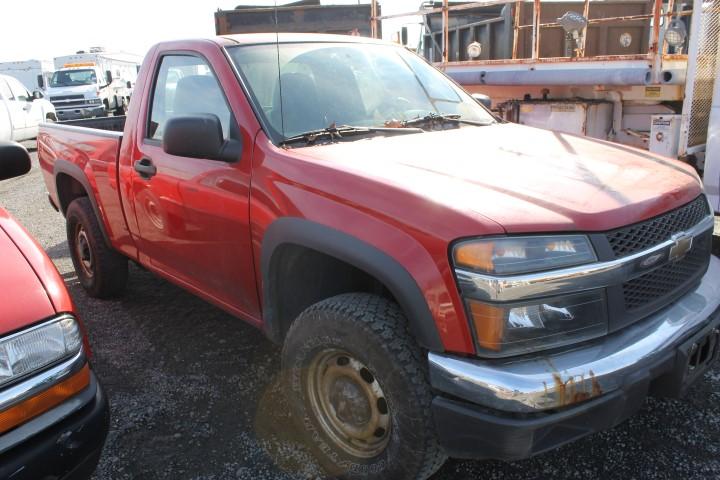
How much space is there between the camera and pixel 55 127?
4652 mm

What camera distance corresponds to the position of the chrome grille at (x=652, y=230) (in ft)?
6.39

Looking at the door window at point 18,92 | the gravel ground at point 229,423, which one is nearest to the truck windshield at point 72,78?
the door window at point 18,92

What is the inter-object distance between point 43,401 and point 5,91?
14749 mm

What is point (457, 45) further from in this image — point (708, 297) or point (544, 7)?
point (708, 297)

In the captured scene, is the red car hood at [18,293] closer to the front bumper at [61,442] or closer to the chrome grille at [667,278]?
the front bumper at [61,442]

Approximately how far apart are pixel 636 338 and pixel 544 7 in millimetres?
7274

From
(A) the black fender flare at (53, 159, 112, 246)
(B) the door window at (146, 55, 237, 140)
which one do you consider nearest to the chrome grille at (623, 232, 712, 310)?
(B) the door window at (146, 55, 237, 140)

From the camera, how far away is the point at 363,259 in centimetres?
207

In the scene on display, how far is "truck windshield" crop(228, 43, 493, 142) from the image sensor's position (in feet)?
9.07

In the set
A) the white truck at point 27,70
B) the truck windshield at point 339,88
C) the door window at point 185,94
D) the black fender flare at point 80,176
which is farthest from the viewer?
the white truck at point 27,70

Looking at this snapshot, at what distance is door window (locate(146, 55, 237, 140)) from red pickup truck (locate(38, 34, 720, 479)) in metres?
0.01

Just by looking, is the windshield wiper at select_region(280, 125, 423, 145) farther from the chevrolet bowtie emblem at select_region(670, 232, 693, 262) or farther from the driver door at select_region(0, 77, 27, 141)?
the driver door at select_region(0, 77, 27, 141)

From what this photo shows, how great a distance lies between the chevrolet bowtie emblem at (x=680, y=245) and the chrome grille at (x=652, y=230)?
23mm

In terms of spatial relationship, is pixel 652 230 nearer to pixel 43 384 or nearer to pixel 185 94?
pixel 43 384
